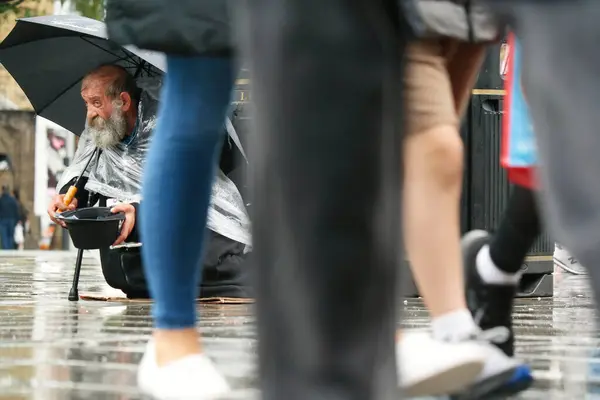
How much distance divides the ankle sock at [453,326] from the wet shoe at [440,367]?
0.16m

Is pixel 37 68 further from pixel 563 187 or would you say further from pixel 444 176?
pixel 563 187

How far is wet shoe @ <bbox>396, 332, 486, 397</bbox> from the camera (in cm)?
221

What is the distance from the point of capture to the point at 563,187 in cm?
147

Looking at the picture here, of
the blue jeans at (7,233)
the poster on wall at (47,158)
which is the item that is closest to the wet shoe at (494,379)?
the blue jeans at (7,233)

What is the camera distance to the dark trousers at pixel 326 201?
4.60 feet

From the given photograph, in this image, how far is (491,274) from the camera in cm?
296

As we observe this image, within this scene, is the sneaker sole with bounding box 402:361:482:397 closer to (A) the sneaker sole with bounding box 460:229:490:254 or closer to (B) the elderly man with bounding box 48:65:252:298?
(A) the sneaker sole with bounding box 460:229:490:254

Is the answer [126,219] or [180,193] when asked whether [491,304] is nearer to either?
[180,193]

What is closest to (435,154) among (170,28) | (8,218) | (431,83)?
(431,83)

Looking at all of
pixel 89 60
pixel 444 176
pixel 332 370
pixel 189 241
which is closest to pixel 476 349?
pixel 444 176

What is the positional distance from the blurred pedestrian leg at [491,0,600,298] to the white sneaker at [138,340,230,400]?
3.80 feet

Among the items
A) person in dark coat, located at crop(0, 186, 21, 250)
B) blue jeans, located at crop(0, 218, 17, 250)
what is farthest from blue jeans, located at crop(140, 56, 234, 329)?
person in dark coat, located at crop(0, 186, 21, 250)

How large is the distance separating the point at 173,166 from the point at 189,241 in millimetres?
164

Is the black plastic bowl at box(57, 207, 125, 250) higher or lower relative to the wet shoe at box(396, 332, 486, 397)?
higher
